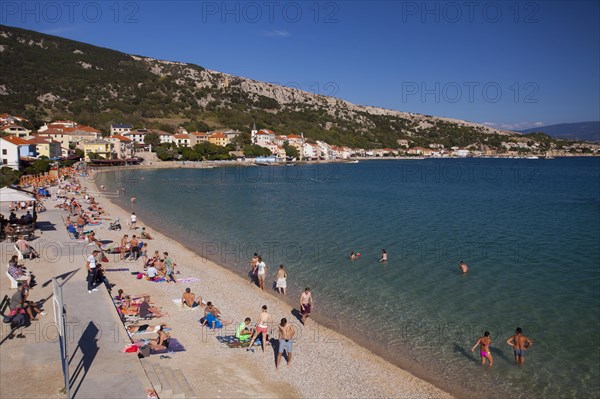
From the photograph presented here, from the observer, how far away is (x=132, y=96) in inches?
5512

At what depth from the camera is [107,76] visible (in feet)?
482

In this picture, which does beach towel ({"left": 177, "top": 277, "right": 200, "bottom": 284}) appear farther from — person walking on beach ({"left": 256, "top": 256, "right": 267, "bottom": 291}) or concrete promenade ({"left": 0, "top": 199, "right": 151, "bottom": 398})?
concrete promenade ({"left": 0, "top": 199, "right": 151, "bottom": 398})

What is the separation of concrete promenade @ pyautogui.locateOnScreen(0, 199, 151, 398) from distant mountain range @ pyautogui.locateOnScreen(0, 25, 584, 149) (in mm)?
105566

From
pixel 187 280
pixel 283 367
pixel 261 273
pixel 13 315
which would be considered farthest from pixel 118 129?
pixel 283 367

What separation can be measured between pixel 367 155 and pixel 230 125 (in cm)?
5445

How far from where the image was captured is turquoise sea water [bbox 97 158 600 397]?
11.1 m

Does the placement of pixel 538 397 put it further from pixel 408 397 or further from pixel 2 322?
pixel 2 322

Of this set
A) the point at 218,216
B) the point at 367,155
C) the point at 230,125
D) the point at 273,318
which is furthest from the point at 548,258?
the point at 367,155

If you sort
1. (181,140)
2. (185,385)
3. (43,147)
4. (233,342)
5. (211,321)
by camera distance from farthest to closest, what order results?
(181,140) < (43,147) < (211,321) < (233,342) < (185,385)

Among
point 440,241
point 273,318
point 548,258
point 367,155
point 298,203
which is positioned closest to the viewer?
point 273,318

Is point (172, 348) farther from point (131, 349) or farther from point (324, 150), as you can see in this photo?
point (324, 150)

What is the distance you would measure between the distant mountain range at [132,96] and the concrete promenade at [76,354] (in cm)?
10557

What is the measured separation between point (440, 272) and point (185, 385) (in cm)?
1325

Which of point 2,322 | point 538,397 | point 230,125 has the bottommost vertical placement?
point 538,397
